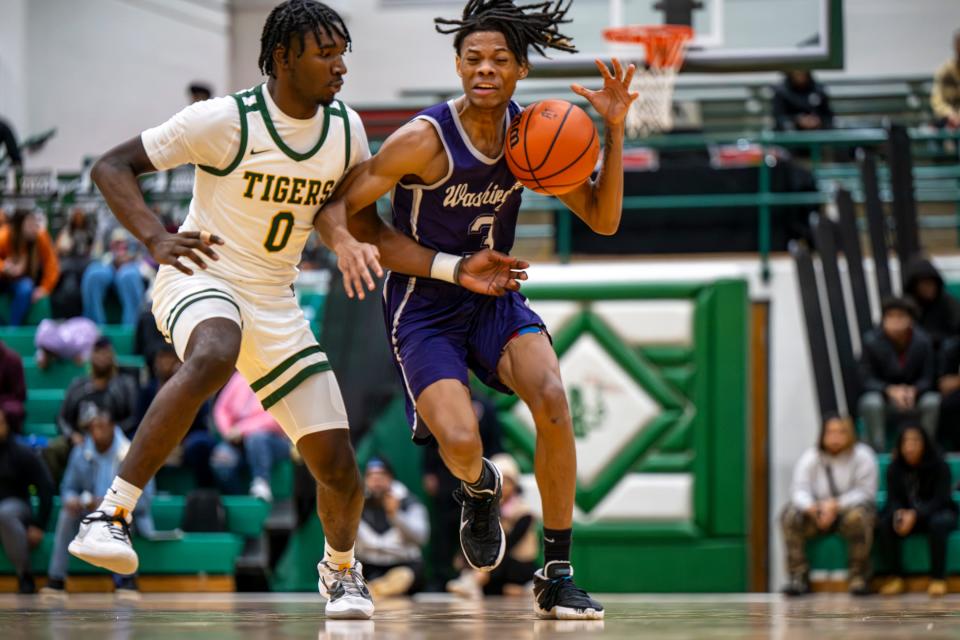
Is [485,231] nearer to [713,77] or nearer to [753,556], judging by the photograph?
[753,556]

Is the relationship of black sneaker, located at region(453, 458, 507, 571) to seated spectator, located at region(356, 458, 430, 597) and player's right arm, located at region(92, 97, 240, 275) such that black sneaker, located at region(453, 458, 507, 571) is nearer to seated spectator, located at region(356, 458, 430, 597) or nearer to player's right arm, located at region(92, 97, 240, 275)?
player's right arm, located at region(92, 97, 240, 275)

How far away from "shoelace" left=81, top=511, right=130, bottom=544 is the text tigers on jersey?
1.29 meters

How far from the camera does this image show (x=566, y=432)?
5.21 meters

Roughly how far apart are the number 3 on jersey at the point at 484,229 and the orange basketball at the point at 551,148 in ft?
0.77

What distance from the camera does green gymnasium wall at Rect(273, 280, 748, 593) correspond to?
39.2ft

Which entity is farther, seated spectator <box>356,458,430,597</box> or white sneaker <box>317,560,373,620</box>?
seated spectator <box>356,458,430,597</box>


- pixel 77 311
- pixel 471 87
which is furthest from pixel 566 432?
pixel 77 311

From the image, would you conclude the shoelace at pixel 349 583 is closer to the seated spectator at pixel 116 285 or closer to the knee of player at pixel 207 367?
the knee of player at pixel 207 367

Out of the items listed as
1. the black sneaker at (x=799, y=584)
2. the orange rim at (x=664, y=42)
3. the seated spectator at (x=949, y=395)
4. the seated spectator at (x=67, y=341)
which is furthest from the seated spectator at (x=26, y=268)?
the seated spectator at (x=949, y=395)

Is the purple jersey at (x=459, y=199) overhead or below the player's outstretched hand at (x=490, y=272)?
overhead

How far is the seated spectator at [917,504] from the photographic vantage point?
10492mm

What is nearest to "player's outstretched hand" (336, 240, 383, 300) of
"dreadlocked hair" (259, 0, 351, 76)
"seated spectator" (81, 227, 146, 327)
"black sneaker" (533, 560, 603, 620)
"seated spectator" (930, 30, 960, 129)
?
"dreadlocked hair" (259, 0, 351, 76)

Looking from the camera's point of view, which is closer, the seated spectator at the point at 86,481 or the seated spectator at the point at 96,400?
the seated spectator at the point at 86,481

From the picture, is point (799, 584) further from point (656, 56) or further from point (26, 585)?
point (26, 585)
